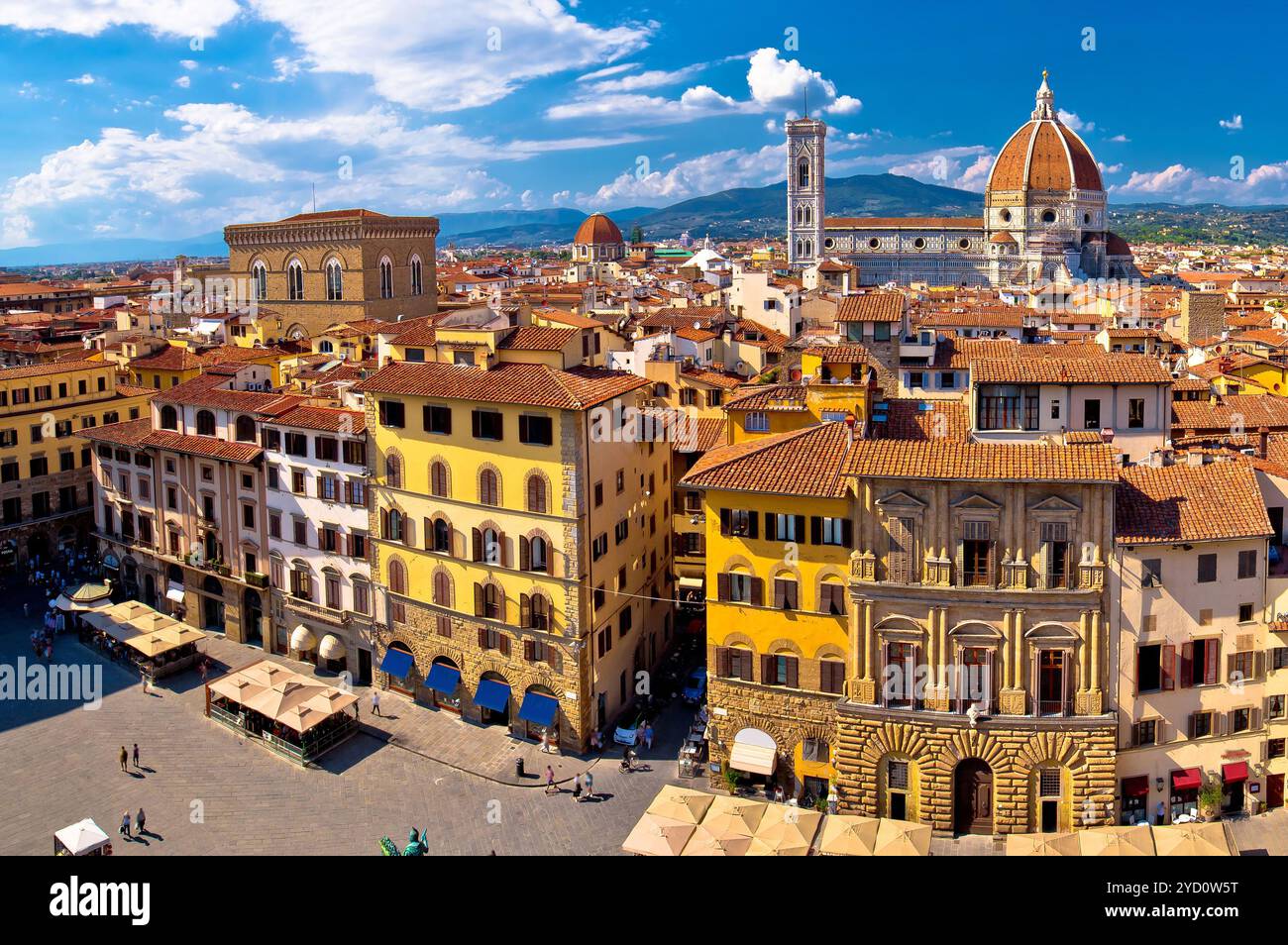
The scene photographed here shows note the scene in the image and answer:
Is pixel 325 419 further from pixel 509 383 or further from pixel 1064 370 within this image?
pixel 1064 370

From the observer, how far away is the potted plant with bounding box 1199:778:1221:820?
2950 cm

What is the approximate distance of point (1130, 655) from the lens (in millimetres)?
28891

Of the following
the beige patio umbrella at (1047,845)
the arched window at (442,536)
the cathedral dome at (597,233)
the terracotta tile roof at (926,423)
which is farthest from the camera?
the cathedral dome at (597,233)

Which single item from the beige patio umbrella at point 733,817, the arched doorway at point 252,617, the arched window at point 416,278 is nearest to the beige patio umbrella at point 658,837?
the beige patio umbrella at point 733,817

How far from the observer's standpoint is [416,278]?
83500 mm

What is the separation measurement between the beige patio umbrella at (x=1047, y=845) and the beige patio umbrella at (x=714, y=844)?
6.35 meters

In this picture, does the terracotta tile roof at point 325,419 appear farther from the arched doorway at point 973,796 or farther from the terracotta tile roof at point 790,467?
the arched doorway at point 973,796

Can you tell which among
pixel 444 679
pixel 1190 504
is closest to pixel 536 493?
pixel 444 679

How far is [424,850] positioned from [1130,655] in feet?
63.6

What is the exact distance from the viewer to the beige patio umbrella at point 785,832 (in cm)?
2611

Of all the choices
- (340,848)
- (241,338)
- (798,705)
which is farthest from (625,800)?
(241,338)

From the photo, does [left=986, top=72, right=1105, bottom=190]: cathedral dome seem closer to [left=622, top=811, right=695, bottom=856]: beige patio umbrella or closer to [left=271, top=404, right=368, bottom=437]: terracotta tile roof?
[left=271, top=404, right=368, bottom=437]: terracotta tile roof
